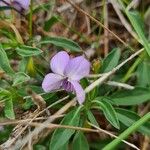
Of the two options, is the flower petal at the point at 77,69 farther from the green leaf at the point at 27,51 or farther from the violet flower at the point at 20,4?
the violet flower at the point at 20,4

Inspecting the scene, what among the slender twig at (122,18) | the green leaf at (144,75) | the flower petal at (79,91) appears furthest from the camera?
the slender twig at (122,18)

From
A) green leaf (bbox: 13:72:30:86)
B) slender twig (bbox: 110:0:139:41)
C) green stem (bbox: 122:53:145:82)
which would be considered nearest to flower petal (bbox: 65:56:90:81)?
green leaf (bbox: 13:72:30:86)

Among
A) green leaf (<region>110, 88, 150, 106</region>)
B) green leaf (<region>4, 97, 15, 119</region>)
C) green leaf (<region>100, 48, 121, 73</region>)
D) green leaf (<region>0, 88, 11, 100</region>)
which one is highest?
green leaf (<region>0, 88, 11, 100</region>)

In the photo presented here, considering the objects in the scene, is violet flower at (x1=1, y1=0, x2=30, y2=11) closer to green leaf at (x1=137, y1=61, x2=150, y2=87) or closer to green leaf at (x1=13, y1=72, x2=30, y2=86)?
green leaf at (x1=13, y1=72, x2=30, y2=86)

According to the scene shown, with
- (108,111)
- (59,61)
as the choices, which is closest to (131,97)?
(108,111)

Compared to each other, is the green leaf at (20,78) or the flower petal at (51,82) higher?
the green leaf at (20,78)

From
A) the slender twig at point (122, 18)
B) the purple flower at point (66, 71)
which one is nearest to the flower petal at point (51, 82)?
the purple flower at point (66, 71)

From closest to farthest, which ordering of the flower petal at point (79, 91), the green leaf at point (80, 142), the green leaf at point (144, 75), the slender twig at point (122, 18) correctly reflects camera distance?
1. the flower petal at point (79, 91)
2. the green leaf at point (80, 142)
3. the green leaf at point (144, 75)
4. the slender twig at point (122, 18)

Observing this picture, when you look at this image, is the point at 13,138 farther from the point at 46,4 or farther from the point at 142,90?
the point at 46,4
